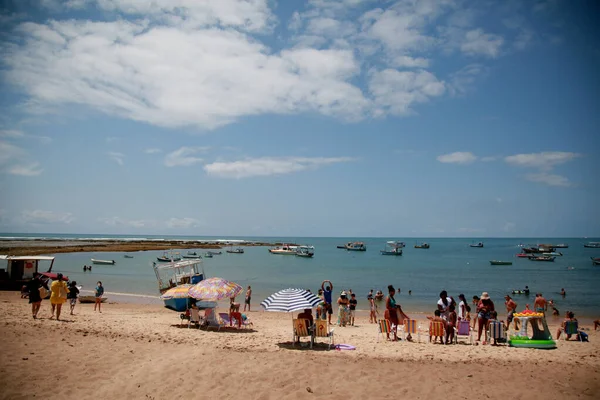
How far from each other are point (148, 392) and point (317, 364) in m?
3.80

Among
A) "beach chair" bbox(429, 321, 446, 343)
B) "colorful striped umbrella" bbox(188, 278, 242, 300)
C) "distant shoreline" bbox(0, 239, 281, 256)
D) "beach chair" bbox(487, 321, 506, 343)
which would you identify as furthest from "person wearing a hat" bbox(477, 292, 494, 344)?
"distant shoreline" bbox(0, 239, 281, 256)

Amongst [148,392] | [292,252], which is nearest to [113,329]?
[148,392]

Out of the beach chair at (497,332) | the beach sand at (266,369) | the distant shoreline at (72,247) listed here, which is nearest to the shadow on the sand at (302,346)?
the beach sand at (266,369)

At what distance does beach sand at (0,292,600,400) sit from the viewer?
7.84 meters

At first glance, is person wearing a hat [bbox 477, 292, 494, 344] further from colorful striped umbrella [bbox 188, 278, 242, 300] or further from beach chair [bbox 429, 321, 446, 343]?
colorful striped umbrella [bbox 188, 278, 242, 300]

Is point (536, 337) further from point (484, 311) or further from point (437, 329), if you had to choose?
point (437, 329)

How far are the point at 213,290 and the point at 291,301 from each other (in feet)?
12.1

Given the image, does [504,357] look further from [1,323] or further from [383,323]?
[1,323]

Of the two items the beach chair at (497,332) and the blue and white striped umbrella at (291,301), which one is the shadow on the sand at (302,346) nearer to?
the blue and white striped umbrella at (291,301)

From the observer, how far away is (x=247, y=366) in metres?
9.14

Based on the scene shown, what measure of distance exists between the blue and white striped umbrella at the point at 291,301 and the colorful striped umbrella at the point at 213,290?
8.52 feet

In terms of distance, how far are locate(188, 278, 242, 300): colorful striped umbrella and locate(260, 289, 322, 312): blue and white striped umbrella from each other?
2.60m

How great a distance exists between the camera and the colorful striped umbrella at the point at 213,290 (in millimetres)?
13555

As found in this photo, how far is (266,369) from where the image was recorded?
8977 millimetres
